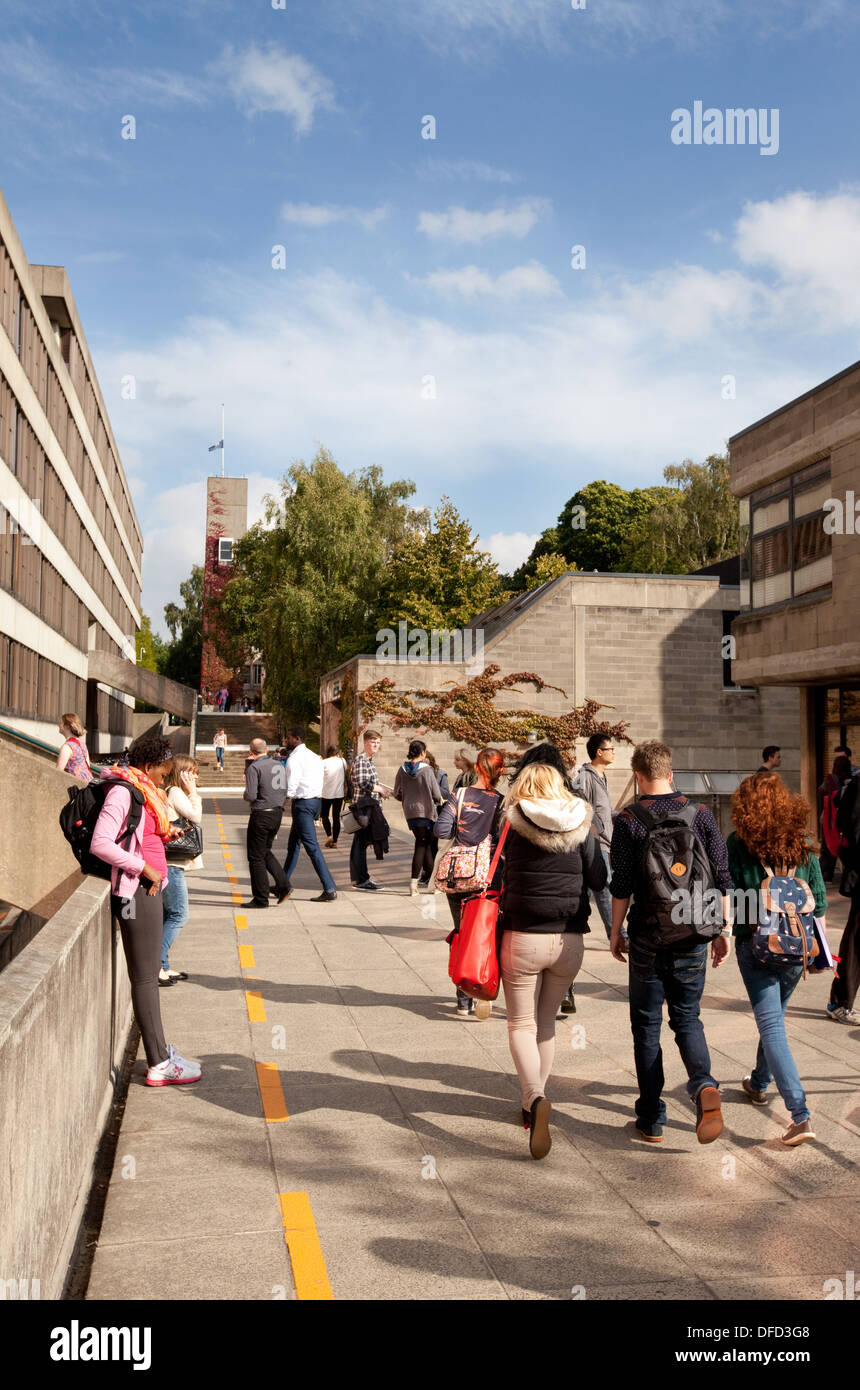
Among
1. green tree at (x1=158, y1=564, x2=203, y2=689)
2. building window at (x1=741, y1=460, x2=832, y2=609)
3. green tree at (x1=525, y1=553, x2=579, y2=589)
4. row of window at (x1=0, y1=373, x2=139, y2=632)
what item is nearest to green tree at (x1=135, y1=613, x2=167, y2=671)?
green tree at (x1=158, y1=564, x2=203, y2=689)

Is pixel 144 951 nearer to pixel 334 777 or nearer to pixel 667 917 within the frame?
pixel 667 917

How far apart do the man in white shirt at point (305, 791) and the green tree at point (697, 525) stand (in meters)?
45.7

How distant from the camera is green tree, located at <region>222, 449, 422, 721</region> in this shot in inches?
1709

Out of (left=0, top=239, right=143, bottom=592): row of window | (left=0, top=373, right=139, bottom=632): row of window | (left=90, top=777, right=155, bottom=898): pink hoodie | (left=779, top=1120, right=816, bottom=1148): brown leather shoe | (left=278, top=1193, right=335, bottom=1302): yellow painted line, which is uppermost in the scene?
(left=0, top=239, right=143, bottom=592): row of window

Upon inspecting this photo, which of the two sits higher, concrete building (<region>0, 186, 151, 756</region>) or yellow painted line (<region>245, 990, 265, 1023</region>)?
concrete building (<region>0, 186, 151, 756</region>)

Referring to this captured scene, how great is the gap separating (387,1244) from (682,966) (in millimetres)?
1936

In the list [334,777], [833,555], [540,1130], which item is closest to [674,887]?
[540,1130]

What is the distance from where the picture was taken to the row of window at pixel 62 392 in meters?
27.0

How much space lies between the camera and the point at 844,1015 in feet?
25.5

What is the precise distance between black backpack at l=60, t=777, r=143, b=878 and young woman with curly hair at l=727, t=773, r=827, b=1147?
324 centimetres

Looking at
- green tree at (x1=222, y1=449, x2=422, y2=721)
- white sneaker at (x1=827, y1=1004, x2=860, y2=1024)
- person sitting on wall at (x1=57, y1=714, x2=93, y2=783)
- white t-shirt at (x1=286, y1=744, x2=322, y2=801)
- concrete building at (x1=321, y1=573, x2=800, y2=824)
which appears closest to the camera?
white sneaker at (x1=827, y1=1004, x2=860, y2=1024)

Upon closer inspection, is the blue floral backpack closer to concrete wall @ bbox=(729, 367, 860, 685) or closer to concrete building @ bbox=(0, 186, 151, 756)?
concrete wall @ bbox=(729, 367, 860, 685)

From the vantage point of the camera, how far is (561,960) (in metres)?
5.45
